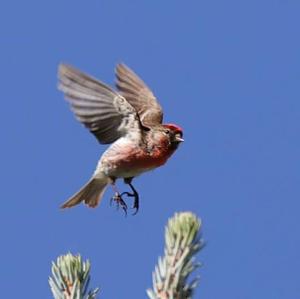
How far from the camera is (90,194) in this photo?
7461 mm

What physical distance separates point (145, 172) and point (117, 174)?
270 mm

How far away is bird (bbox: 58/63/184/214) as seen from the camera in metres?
6.34

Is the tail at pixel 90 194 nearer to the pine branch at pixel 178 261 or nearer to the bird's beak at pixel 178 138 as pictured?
the bird's beak at pixel 178 138

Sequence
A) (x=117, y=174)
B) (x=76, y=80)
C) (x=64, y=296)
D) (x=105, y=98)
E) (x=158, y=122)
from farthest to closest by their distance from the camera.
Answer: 1. (x=158, y=122)
2. (x=117, y=174)
3. (x=105, y=98)
4. (x=76, y=80)
5. (x=64, y=296)

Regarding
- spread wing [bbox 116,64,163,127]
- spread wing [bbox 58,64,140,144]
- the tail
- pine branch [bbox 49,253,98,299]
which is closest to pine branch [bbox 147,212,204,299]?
pine branch [bbox 49,253,98,299]

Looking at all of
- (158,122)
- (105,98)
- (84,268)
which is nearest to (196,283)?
(84,268)

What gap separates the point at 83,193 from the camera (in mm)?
7367

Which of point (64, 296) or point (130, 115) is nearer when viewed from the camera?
point (64, 296)

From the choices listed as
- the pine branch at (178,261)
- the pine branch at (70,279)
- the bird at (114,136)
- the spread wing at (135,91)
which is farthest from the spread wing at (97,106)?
the pine branch at (178,261)

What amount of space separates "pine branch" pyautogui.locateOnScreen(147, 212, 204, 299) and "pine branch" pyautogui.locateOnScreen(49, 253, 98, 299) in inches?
13.6

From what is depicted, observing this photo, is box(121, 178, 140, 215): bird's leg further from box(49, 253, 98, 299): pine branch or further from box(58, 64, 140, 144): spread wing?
box(49, 253, 98, 299): pine branch

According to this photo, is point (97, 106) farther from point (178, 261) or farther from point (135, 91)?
point (178, 261)

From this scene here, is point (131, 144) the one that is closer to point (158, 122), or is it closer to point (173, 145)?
point (173, 145)

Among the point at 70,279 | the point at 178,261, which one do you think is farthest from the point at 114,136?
the point at 178,261
